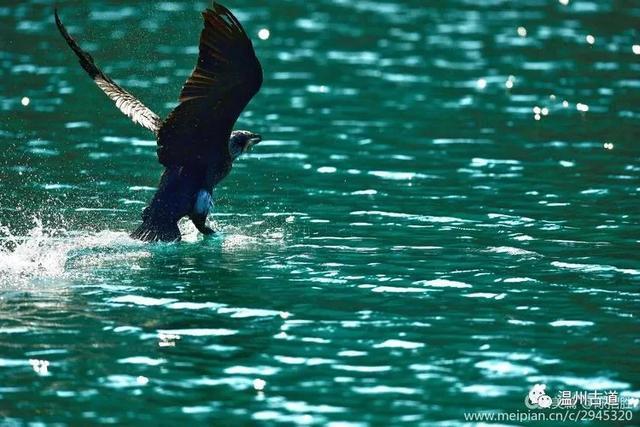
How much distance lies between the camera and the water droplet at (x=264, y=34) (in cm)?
3236

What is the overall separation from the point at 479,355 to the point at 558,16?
90.7 ft

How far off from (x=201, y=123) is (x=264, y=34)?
1928 cm

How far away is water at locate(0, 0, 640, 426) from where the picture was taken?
10.2 meters

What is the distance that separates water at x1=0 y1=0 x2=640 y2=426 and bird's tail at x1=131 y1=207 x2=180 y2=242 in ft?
0.42

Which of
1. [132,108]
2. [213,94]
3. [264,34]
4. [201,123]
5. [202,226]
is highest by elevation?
[264,34]

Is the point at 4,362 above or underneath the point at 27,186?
underneath

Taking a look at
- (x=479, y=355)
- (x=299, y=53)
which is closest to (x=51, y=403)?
(x=479, y=355)

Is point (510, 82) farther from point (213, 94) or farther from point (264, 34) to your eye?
point (213, 94)

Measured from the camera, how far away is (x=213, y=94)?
524 inches

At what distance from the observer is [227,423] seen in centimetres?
938

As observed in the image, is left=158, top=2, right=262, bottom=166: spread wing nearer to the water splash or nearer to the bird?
the bird

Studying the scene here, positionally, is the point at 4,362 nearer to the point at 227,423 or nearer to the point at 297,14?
the point at 227,423

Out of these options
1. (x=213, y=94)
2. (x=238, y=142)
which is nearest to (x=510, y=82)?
(x=238, y=142)

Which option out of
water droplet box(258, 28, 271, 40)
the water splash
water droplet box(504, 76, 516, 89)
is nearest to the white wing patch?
the water splash
